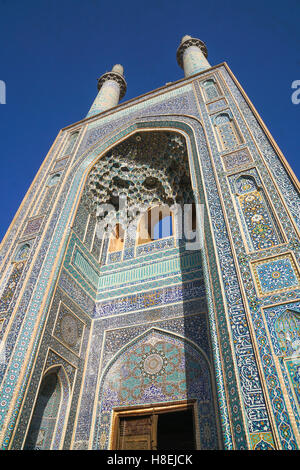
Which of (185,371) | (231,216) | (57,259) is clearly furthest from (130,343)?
(231,216)

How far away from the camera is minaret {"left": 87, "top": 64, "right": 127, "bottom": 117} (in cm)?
1016

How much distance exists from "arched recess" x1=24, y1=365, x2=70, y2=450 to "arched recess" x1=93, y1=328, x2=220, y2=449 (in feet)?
1.44

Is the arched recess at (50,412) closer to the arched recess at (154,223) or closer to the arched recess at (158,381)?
the arched recess at (158,381)

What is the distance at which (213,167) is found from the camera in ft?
15.4

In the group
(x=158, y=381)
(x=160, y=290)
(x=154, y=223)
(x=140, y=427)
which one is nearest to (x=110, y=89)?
(x=154, y=223)

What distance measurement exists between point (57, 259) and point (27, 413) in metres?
2.00

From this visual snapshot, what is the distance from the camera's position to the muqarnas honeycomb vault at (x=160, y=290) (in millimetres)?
2922

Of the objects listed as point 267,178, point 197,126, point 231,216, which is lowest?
point 231,216

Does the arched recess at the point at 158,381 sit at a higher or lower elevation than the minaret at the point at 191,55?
lower

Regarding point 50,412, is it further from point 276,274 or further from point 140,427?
point 276,274

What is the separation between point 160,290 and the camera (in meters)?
5.09

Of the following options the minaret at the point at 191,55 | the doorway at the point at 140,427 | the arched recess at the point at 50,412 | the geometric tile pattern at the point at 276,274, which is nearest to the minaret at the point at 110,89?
the minaret at the point at 191,55

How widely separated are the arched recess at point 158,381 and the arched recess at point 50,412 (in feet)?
1.44
